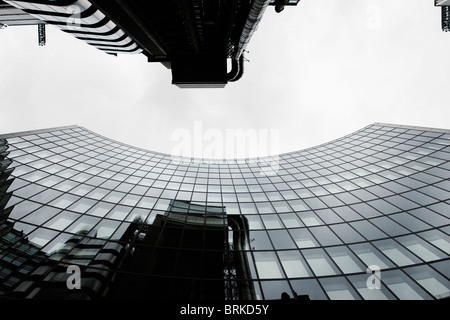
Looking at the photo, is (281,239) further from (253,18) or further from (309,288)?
(253,18)

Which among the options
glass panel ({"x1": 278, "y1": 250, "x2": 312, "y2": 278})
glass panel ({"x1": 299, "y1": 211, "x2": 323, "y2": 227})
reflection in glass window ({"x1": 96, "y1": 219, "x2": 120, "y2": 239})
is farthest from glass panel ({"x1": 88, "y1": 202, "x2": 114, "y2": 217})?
glass panel ({"x1": 299, "y1": 211, "x2": 323, "y2": 227})

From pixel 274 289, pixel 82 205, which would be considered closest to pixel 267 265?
pixel 274 289

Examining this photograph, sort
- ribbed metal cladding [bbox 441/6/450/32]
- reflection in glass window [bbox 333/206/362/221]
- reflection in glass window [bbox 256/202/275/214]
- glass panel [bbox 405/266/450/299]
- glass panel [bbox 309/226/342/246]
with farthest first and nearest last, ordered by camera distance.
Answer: ribbed metal cladding [bbox 441/6/450/32], reflection in glass window [bbox 256/202/275/214], reflection in glass window [bbox 333/206/362/221], glass panel [bbox 309/226/342/246], glass panel [bbox 405/266/450/299]

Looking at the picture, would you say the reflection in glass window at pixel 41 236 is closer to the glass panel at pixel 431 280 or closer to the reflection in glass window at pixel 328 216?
the reflection in glass window at pixel 328 216

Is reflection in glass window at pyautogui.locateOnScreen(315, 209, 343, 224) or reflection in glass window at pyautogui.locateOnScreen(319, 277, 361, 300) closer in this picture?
reflection in glass window at pyautogui.locateOnScreen(319, 277, 361, 300)

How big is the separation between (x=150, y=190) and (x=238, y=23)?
17095 mm

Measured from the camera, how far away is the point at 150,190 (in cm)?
2306

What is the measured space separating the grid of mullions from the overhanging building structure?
1204cm

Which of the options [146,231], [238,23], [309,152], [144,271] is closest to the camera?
[144,271]

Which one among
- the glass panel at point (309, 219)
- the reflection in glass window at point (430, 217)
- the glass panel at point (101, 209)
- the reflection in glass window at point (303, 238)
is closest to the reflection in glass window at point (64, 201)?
the glass panel at point (101, 209)

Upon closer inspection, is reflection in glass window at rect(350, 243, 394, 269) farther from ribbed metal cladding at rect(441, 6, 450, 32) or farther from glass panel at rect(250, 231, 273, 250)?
ribbed metal cladding at rect(441, 6, 450, 32)

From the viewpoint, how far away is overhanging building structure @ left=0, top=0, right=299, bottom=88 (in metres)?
17.6
